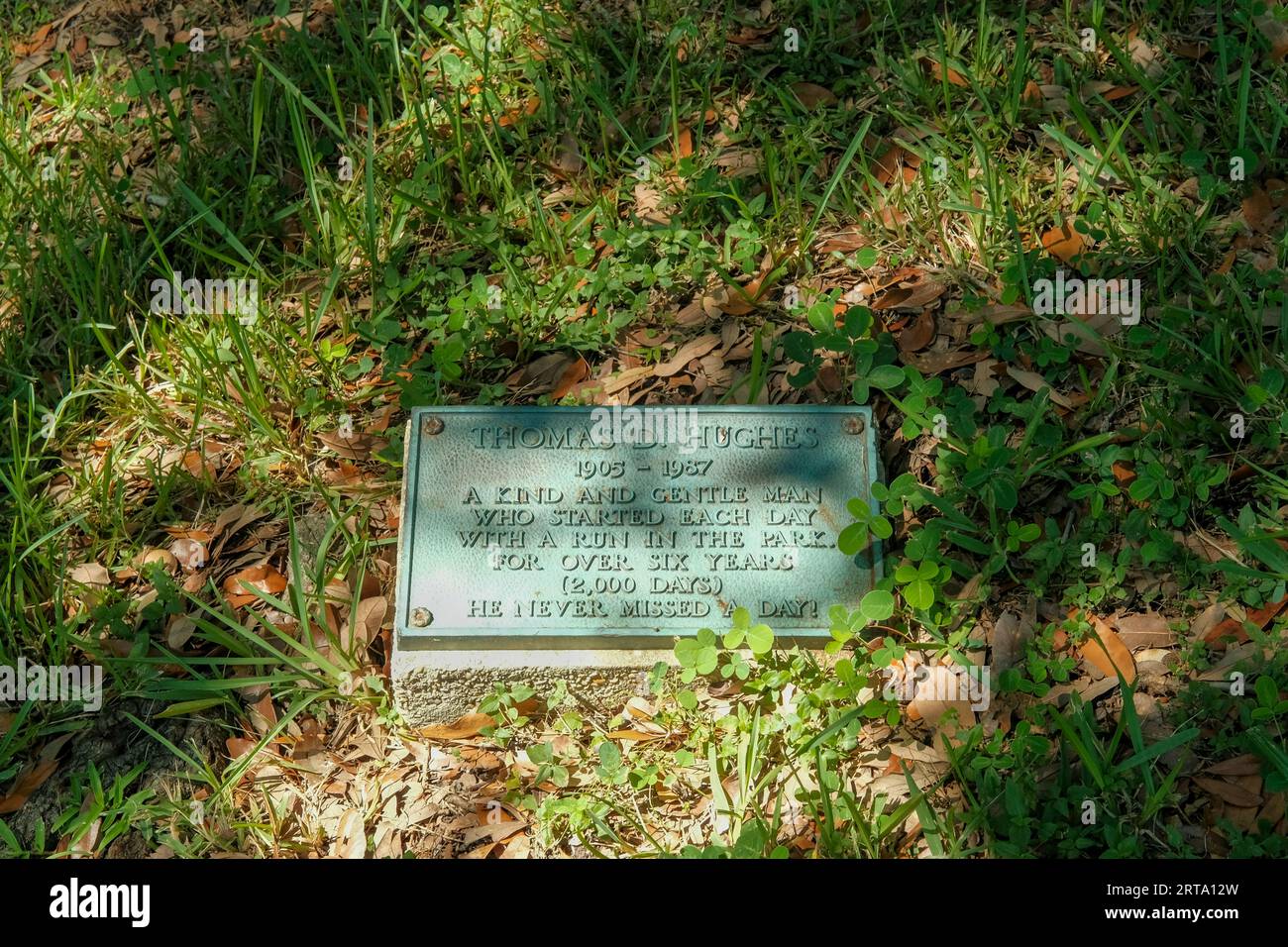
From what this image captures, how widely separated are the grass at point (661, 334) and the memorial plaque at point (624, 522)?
15 cm

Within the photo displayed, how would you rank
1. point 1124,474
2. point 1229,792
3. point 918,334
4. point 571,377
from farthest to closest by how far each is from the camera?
1. point 571,377
2. point 918,334
3. point 1124,474
4. point 1229,792

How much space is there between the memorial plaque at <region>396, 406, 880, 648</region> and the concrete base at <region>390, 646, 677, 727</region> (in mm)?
38

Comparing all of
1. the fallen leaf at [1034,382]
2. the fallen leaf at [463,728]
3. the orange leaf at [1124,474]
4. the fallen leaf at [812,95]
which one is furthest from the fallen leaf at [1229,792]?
the fallen leaf at [812,95]

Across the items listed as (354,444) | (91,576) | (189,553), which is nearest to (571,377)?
(354,444)

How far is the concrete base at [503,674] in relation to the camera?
108 inches

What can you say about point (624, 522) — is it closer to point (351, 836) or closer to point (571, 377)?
point (571, 377)

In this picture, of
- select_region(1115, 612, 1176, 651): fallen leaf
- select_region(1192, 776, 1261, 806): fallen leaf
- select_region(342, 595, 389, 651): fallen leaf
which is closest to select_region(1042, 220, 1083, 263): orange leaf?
select_region(1115, 612, 1176, 651): fallen leaf

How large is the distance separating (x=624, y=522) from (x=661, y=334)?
31.6 inches

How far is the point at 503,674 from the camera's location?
2787 mm

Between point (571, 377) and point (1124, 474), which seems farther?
point (571, 377)

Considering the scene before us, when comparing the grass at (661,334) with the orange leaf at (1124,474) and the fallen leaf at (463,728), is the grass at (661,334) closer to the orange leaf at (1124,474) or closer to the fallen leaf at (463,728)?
the orange leaf at (1124,474)

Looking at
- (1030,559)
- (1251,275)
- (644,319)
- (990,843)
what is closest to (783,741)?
(990,843)

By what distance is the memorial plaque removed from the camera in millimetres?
2752

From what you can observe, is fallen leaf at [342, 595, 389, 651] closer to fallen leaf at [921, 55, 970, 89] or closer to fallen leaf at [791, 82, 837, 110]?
fallen leaf at [791, 82, 837, 110]
